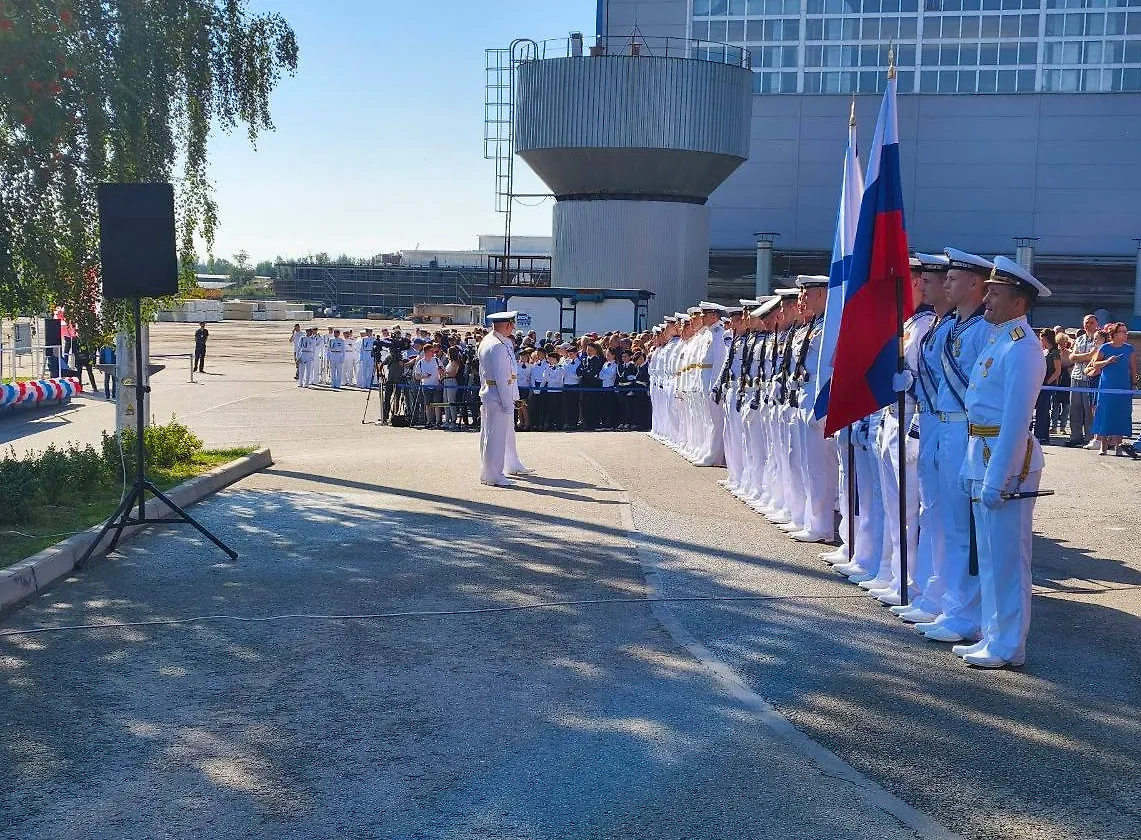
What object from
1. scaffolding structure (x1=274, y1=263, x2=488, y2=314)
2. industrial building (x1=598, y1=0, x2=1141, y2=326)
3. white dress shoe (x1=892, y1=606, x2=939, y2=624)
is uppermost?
industrial building (x1=598, y1=0, x2=1141, y2=326)

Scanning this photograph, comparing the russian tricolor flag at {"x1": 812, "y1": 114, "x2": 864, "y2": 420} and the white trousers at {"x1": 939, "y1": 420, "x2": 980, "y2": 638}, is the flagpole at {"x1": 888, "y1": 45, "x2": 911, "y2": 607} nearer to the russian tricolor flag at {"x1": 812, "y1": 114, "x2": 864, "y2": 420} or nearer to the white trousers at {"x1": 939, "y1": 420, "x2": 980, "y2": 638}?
the white trousers at {"x1": 939, "y1": 420, "x2": 980, "y2": 638}

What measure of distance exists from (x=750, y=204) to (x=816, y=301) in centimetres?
4015

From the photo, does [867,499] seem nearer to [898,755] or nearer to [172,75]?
[898,755]

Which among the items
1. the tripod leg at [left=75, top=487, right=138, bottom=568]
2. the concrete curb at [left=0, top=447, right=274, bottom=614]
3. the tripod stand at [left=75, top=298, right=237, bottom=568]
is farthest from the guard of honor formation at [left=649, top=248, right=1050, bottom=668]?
the concrete curb at [left=0, top=447, right=274, bottom=614]

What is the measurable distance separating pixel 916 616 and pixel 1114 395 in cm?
1134

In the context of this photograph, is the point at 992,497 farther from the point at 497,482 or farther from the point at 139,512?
the point at 497,482

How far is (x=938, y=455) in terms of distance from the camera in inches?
301

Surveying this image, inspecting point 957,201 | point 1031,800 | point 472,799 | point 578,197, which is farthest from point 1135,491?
point 957,201

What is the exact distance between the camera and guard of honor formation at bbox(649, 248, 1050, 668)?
22.0ft

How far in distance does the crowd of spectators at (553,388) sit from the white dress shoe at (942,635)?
16.4m

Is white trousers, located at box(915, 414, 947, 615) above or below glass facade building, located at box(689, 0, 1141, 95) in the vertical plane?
below

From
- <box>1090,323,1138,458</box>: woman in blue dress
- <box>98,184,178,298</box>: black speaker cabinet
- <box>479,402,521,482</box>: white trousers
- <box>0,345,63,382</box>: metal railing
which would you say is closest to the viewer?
<box>98,184,178,298</box>: black speaker cabinet

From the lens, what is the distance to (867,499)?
365 inches

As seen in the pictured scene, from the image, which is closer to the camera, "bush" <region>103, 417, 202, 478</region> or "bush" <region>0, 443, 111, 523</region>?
"bush" <region>0, 443, 111, 523</region>
